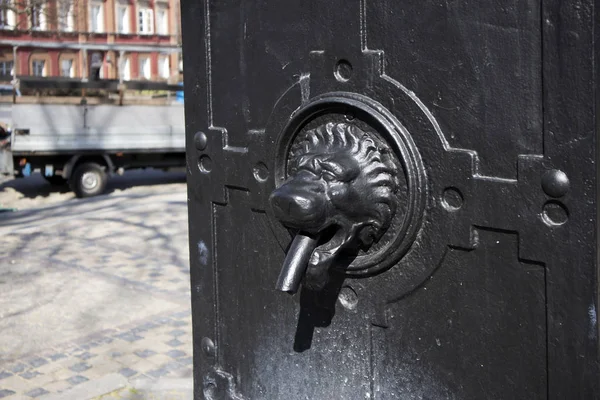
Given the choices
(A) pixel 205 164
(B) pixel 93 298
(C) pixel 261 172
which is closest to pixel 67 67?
(B) pixel 93 298

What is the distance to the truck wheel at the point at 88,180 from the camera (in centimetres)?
1542

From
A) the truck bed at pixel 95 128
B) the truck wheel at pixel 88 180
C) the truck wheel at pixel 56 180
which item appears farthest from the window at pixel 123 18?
the truck wheel at pixel 88 180

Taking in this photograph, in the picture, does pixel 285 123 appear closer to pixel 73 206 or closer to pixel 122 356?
pixel 122 356

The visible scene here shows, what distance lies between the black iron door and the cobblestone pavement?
121 inches

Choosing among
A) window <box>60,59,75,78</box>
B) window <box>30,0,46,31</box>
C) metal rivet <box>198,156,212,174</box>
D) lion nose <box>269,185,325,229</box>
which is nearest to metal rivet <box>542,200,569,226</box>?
lion nose <box>269,185,325,229</box>

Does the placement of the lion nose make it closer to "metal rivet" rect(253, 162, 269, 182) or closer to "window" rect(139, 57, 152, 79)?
"metal rivet" rect(253, 162, 269, 182)

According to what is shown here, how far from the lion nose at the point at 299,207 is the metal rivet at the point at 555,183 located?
17.1 inches

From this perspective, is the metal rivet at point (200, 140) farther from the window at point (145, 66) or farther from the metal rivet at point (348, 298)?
the window at point (145, 66)

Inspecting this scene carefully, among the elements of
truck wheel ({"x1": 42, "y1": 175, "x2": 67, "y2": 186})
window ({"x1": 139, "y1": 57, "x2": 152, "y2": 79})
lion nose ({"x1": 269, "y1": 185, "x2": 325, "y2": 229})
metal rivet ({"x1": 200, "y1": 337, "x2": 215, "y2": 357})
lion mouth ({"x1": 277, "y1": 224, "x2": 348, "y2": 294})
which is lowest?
truck wheel ({"x1": 42, "y1": 175, "x2": 67, "y2": 186})

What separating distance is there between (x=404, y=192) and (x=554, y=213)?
Answer: 322 mm

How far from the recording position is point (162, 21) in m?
46.4

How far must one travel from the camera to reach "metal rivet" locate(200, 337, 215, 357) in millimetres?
2217

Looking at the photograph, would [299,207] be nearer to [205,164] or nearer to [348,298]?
[348,298]

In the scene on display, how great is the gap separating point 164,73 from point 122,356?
43.0 metres
